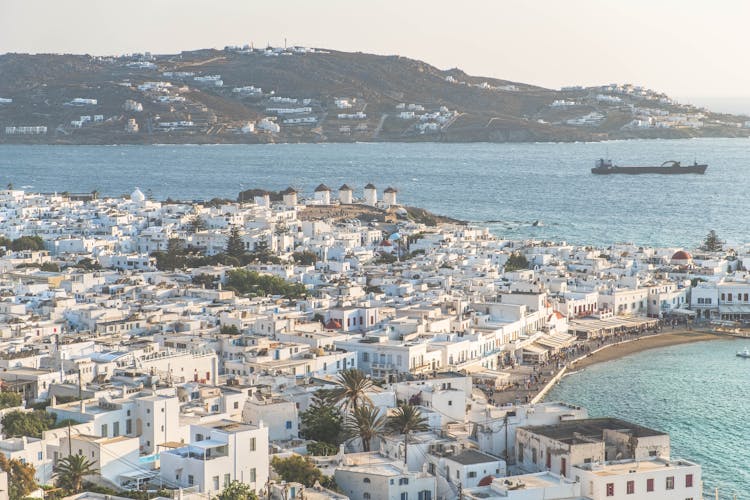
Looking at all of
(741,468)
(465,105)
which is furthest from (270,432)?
(465,105)

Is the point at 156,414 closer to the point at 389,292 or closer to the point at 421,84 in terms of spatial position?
the point at 389,292

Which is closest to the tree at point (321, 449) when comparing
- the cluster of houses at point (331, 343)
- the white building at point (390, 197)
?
the cluster of houses at point (331, 343)

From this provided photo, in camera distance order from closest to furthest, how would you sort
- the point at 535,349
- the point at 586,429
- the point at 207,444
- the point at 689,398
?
the point at 207,444, the point at 586,429, the point at 689,398, the point at 535,349

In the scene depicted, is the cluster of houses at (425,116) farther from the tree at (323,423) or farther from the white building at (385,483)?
the white building at (385,483)

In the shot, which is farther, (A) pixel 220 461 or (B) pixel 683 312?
(B) pixel 683 312

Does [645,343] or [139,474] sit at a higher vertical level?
[139,474]

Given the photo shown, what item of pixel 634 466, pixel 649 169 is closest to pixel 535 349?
pixel 634 466

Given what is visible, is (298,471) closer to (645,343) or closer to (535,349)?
(535,349)

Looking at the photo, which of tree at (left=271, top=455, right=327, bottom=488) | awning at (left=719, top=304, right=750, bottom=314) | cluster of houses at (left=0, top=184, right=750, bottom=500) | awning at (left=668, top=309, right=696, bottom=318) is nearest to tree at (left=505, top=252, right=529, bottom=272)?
cluster of houses at (left=0, top=184, right=750, bottom=500)
